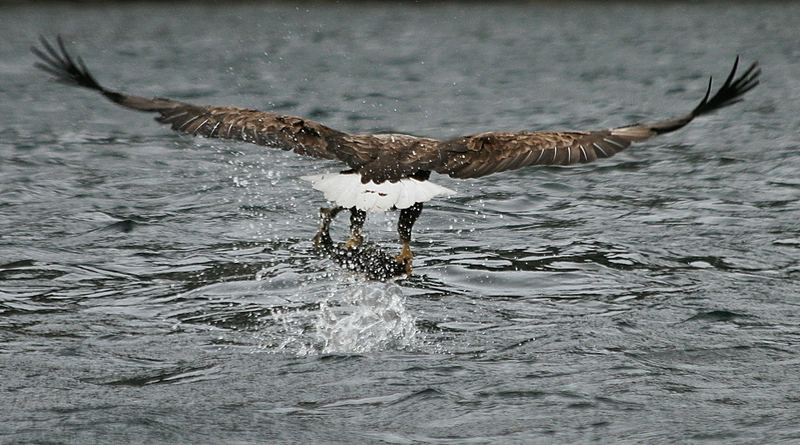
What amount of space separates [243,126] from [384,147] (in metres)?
0.73

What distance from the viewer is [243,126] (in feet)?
23.3

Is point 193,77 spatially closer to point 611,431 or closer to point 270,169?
point 270,169

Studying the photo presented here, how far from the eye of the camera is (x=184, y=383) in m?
6.22

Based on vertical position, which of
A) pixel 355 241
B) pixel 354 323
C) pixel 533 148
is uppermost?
pixel 533 148

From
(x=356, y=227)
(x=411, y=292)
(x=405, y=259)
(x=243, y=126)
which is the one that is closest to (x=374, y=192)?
(x=356, y=227)

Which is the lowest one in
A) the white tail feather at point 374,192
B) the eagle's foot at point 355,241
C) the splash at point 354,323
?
the splash at point 354,323

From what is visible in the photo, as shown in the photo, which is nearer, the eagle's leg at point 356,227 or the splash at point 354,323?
the splash at point 354,323

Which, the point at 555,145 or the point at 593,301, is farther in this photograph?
the point at 593,301

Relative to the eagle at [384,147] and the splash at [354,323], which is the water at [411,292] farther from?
the eagle at [384,147]

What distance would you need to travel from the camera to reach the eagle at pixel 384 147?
6.84 metres

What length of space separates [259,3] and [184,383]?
38219 mm

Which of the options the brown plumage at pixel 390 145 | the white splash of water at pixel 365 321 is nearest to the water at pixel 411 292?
the white splash of water at pixel 365 321

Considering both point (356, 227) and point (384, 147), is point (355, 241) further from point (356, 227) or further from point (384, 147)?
point (384, 147)

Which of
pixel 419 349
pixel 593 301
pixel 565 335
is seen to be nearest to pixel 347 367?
pixel 419 349
